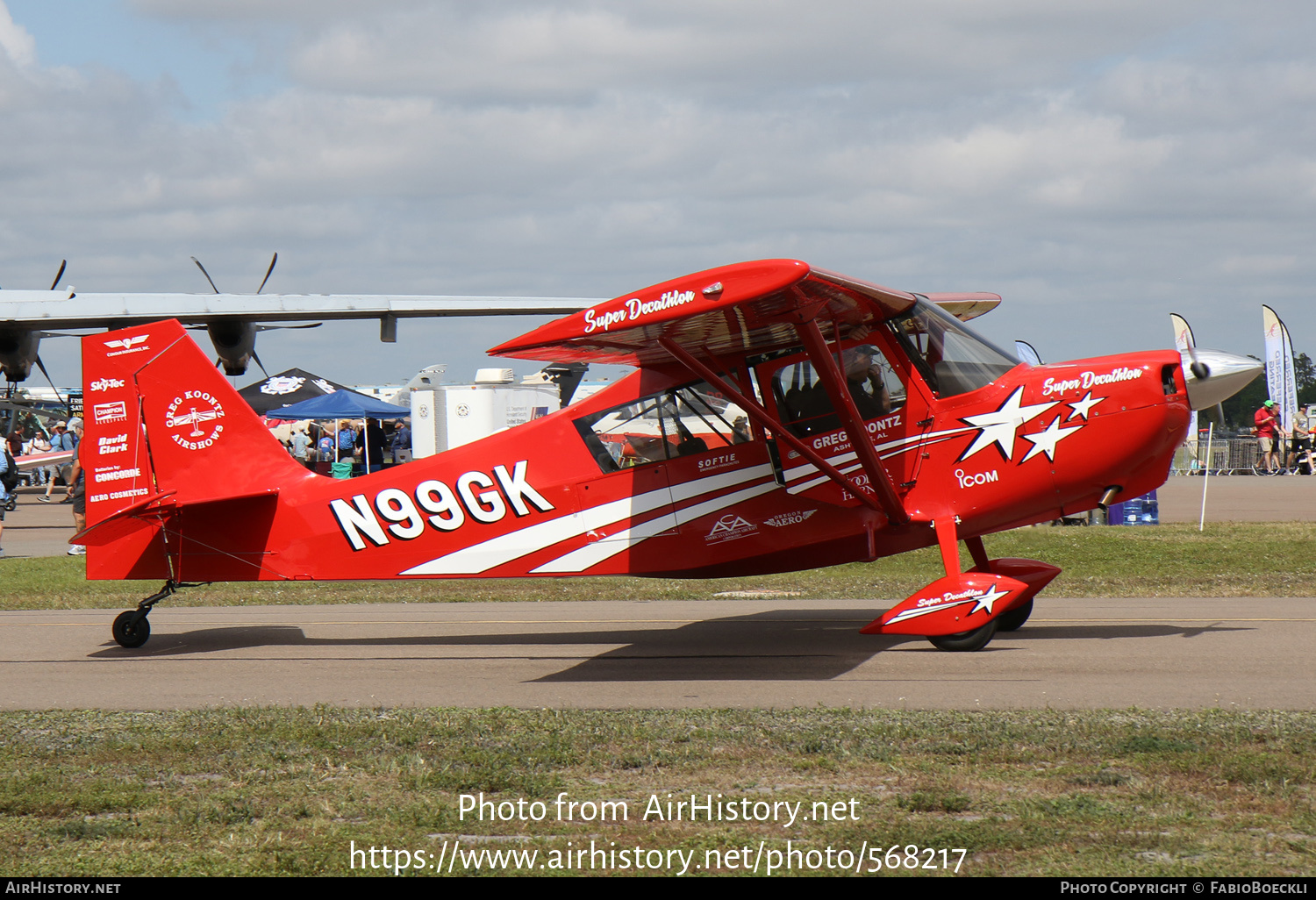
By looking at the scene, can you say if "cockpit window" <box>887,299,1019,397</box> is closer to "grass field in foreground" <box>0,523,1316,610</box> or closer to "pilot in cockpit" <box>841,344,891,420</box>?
"pilot in cockpit" <box>841,344,891,420</box>

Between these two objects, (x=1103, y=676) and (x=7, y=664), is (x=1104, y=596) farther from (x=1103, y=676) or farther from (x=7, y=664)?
(x=7, y=664)

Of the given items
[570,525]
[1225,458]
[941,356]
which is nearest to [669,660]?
[570,525]

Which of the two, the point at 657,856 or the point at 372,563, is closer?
the point at 657,856

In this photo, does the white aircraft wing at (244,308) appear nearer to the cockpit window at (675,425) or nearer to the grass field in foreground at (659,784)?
the cockpit window at (675,425)

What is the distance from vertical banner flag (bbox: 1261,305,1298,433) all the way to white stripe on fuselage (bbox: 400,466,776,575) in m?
33.0

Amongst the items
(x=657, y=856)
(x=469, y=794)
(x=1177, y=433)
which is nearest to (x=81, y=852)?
(x=469, y=794)

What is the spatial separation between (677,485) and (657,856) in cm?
503

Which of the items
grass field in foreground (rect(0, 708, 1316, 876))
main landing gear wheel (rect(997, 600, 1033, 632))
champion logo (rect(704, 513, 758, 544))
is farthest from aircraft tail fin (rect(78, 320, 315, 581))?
main landing gear wheel (rect(997, 600, 1033, 632))

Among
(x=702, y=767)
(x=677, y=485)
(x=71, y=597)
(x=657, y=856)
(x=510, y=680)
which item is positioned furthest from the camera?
(x=71, y=597)

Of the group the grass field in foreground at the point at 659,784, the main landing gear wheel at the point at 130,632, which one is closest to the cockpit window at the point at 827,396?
the grass field in foreground at the point at 659,784

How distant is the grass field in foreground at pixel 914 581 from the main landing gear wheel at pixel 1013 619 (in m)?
2.63

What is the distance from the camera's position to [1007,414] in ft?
29.0

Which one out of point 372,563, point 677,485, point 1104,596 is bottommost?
point 1104,596

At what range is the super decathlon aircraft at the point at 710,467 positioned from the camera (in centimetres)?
858
